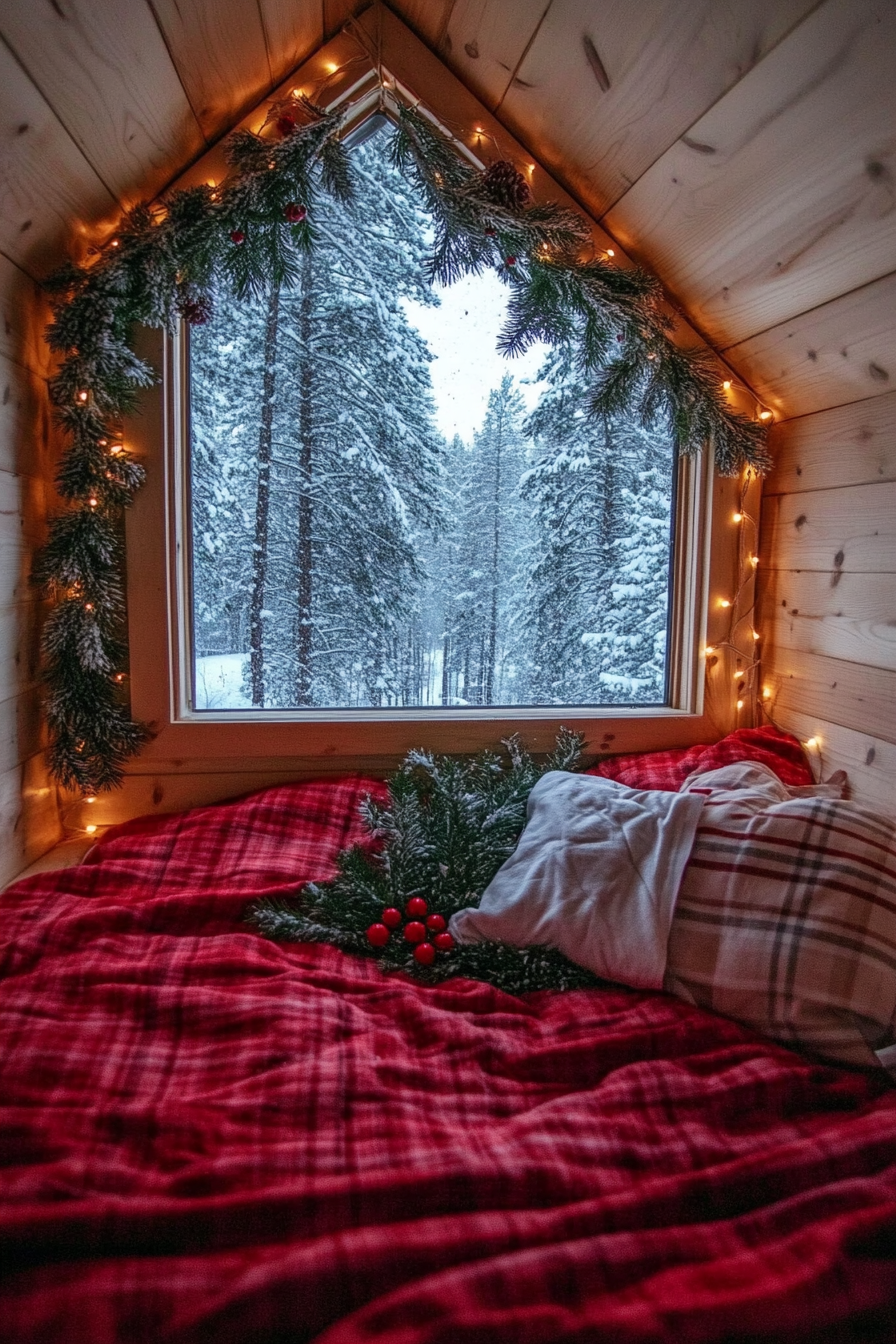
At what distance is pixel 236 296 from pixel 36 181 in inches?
14.7

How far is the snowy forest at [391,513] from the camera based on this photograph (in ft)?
5.09

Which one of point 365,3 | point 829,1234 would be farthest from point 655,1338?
point 365,3

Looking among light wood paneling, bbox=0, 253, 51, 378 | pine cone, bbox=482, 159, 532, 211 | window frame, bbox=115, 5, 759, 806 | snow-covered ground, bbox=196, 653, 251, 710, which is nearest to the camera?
light wood paneling, bbox=0, 253, 51, 378

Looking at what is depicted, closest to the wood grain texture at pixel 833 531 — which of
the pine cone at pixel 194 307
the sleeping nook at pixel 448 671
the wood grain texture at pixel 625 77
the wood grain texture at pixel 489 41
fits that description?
the sleeping nook at pixel 448 671

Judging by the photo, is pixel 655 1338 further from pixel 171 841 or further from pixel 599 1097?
pixel 171 841

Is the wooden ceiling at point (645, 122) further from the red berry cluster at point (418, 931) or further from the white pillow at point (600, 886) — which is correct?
the red berry cluster at point (418, 931)

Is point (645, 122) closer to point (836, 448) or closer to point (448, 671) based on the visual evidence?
point (836, 448)

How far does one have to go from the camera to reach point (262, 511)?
1.59 metres

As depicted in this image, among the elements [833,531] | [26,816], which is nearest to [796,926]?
[833,531]

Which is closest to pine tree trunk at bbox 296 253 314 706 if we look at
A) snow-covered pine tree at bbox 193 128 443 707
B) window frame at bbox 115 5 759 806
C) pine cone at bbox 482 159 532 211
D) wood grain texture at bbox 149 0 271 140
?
snow-covered pine tree at bbox 193 128 443 707

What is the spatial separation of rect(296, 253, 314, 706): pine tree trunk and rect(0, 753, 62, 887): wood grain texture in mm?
547

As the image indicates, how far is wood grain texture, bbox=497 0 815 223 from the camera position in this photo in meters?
0.98

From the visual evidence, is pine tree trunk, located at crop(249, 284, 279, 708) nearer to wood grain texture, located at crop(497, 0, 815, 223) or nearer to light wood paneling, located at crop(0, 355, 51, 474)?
light wood paneling, located at crop(0, 355, 51, 474)

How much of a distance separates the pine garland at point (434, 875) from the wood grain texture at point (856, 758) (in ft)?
1.68
